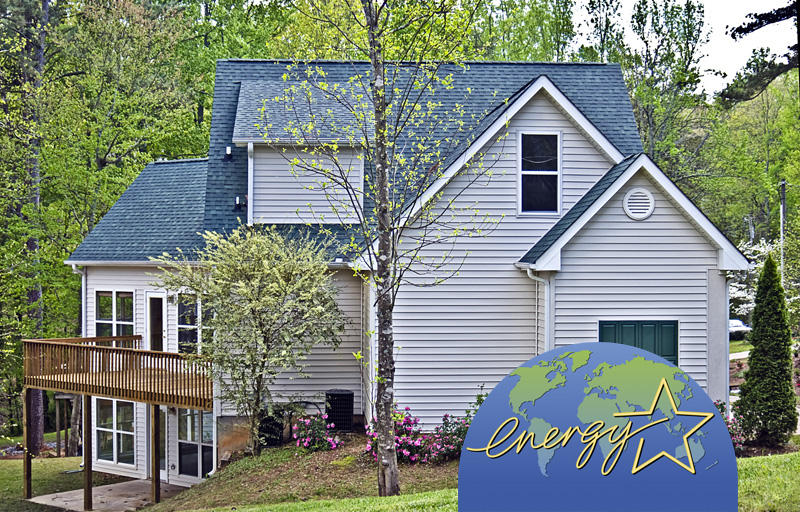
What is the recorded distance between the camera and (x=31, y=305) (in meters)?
23.9

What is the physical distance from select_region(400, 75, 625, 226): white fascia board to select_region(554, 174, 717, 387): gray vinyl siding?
1.83 metres

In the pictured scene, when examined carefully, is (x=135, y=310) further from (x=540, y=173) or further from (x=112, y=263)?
(x=540, y=173)

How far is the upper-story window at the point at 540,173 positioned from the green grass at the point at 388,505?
21.7 ft

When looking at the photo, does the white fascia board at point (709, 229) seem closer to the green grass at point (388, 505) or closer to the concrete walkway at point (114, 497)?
the green grass at point (388, 505)

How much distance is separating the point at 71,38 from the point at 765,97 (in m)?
39.0

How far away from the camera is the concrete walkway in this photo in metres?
15.9

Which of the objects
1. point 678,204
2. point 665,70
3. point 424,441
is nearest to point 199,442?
point 424,441

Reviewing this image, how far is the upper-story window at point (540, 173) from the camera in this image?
14.7 meters

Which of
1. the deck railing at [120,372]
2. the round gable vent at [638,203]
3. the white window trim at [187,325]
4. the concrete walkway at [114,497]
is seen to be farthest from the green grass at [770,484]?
the concrete walkway at [114,497]

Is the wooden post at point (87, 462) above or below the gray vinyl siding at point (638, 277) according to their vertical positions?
below

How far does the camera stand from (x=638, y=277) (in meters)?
13.4

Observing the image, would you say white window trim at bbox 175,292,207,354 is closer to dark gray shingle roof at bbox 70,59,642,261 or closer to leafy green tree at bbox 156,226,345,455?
leafy green tree at bbox 156,226,345,455

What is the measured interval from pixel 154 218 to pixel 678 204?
40.4 feet

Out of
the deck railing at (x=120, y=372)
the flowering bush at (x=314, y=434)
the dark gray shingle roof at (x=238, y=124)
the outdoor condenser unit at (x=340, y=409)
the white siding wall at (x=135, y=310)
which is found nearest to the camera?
the flowering bush at (x=314, y=434)
